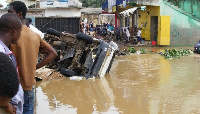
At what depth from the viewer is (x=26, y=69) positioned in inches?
137

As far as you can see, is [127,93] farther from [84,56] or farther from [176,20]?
[176,20]

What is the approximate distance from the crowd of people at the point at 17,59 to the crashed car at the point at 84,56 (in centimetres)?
636

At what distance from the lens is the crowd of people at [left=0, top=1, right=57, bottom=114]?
2.20 meters

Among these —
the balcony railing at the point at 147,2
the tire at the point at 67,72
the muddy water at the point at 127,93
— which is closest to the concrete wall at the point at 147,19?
the balcony railing at the point at 147,2

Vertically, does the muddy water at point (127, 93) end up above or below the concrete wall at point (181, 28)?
below

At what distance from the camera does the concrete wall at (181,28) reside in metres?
24.3

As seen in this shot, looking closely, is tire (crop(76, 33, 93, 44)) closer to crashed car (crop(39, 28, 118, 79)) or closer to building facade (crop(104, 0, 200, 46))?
crashed car (crop(39, 28, 118, 79))

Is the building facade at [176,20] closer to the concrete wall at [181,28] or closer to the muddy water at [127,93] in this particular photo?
the concrete wall at [181,28]

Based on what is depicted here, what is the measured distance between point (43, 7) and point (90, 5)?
28048 mm

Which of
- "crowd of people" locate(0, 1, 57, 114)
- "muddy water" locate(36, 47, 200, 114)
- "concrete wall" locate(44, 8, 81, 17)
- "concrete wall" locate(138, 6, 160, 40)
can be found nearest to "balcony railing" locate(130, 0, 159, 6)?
"concrete wall" locate(138, 6, 160, 40)

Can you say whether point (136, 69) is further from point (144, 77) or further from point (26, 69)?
point (26, 69)

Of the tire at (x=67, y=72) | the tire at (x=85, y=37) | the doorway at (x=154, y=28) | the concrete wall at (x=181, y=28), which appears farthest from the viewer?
the doorway at (x=154, y=28)

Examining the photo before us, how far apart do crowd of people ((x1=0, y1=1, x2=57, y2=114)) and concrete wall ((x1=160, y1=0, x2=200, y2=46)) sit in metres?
21.4

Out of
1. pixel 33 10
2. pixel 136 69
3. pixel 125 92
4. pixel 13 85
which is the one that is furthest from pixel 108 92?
pixel 33 10
